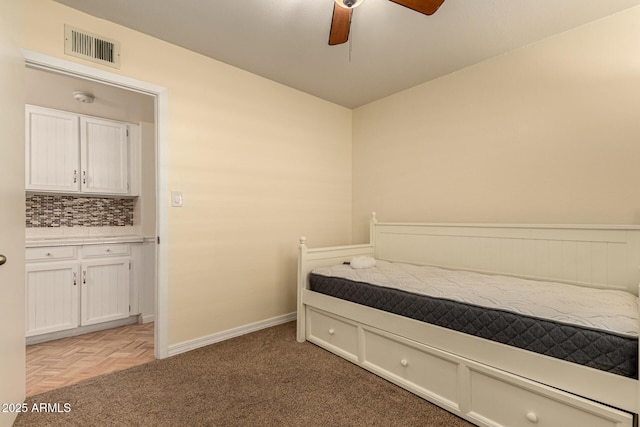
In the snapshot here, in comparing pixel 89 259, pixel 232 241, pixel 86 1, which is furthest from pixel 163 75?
pixel 89 259

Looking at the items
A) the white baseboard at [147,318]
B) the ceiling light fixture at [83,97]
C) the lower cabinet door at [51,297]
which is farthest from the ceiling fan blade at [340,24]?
the white baseboard at [147,318]

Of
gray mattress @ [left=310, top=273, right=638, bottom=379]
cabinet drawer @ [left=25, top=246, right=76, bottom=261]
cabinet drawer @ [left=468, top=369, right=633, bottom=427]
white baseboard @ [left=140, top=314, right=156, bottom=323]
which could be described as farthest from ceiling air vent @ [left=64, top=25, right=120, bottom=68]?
cabinet drawer @ [left=468, top=369, right=633, bottom=427]

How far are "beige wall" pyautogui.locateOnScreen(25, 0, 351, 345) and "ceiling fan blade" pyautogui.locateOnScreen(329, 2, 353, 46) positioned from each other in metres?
1.26

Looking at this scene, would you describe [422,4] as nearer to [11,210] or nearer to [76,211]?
[11,210]

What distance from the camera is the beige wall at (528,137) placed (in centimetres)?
201

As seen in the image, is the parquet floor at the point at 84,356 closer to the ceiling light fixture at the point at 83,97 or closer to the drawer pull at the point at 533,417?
the ceiling light fixture at the point at 83,97

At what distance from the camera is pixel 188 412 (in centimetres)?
168

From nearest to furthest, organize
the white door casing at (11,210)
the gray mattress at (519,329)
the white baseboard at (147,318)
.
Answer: the gray mattress at (519,329)
the white door casing at (11,210)
the white baseboard at (147,318)

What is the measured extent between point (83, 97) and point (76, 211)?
1290 mm

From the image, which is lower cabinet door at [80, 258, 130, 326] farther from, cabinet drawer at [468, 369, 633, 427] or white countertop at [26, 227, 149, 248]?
cabinet drawer at [468, 369, 633, 427]

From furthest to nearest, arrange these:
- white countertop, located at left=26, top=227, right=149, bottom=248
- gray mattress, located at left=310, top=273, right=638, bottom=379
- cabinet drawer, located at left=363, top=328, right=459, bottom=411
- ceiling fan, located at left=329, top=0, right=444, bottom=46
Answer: white countertop, located at left=26, top=227, right=149, bottom=248 < cabinet drawer, located at left=363, top=328, right=459, bottom=411 < ceiling fan, located at left=329, top=0, right=444, bottom=46 < gray mattress, located at left=310, top=273, right=638, bottom=379

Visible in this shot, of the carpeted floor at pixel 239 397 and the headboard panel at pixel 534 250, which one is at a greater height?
the headboard panel at pixel 534 250

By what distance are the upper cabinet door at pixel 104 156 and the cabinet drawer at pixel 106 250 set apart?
612 millimetres

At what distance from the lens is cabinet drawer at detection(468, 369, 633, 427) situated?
123 centimetres
